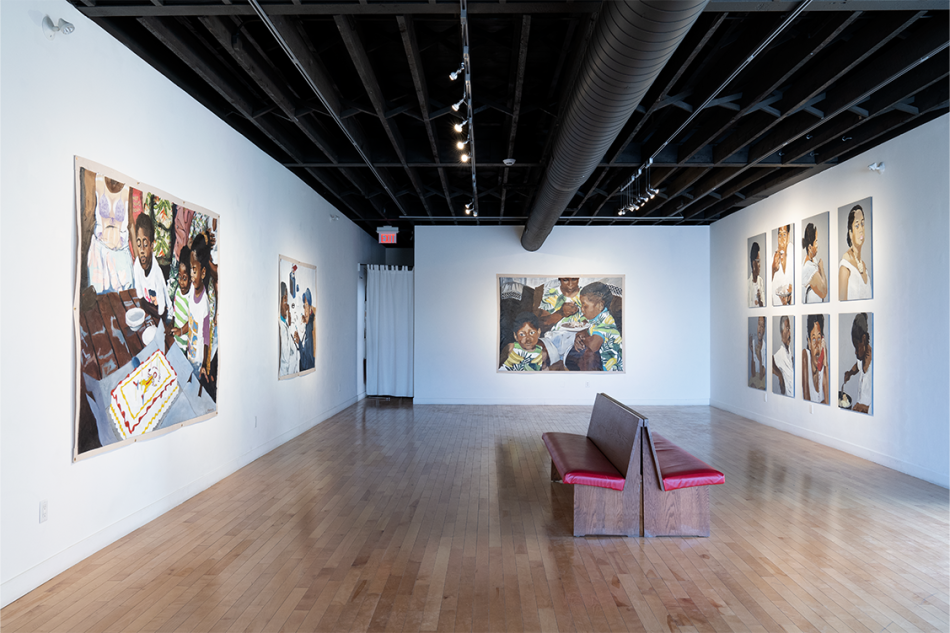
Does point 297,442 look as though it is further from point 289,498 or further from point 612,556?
point 612,556

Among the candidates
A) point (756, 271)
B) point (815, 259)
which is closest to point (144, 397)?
point (815, 259)

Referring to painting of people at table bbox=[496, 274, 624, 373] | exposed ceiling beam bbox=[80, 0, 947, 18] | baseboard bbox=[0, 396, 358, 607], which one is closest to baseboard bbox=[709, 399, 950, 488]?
painting of people at table bbox=[496, 274, 624, 373]

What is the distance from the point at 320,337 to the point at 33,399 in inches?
226

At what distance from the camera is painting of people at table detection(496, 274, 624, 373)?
37.0 ft

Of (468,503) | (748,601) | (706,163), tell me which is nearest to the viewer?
(748,601)

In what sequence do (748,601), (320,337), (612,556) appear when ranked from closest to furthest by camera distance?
(748,601) → (612,556) → (320,337)

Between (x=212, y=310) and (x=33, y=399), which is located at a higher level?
(x=212, y=310)

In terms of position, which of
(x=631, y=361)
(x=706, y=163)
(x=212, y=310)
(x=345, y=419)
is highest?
(x=706, y=163)

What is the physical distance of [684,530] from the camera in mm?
4168

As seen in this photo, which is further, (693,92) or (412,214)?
(412,214)

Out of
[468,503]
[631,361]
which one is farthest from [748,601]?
[631,361]

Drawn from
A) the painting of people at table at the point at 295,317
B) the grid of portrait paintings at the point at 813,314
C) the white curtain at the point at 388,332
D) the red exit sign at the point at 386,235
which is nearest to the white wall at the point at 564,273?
the white curtain at the point at 388,332

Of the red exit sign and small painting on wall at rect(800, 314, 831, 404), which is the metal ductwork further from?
the red exit sign

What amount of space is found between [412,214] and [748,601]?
9507mm
